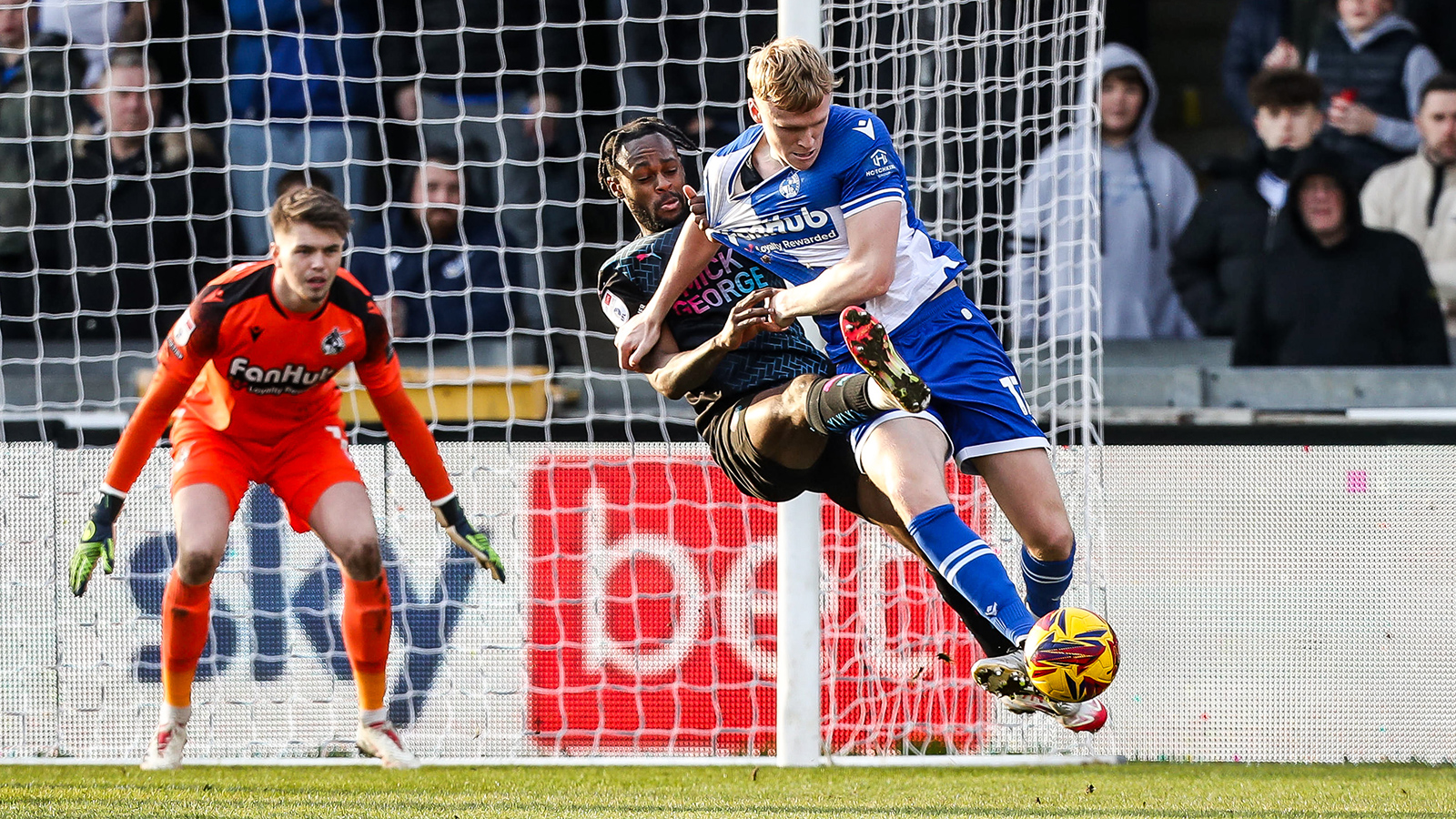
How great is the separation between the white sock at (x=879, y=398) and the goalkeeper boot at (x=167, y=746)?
3268 mm

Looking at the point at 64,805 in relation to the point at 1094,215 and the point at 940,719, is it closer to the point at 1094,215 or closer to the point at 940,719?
the point at 940,719

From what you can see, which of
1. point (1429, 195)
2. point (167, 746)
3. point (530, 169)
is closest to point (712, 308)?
point (167, 746)

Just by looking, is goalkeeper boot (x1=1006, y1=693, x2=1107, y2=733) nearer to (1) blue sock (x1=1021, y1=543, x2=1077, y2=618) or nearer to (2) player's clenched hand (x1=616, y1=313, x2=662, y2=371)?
(1) blue sock (x1=1021, y1=543, x2=1077, y2=618)

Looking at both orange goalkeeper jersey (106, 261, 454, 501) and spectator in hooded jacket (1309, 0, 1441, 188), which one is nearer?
orange goalkeeper jersey (106, 261, 454, 501)

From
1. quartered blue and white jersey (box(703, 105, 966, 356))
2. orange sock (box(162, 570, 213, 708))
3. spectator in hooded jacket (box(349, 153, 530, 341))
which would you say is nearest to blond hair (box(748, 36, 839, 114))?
quartered blue and white jersey (box(703, 105, 966, 356))

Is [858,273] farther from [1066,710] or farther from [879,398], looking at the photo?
[1066,710]

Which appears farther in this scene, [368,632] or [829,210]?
[368,632]

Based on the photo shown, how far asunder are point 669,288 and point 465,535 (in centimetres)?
183

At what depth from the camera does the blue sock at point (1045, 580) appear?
4105 millimetres

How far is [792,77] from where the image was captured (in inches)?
137

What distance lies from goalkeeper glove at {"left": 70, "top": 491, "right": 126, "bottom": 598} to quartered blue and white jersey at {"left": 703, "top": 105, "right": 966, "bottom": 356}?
2.53 metres

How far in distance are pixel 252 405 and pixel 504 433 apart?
1.36m

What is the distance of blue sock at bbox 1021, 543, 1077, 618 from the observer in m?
4.11

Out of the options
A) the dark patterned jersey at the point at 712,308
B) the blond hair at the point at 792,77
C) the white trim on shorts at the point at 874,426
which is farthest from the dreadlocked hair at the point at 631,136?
the white trim on shorts at the point at 874,426
